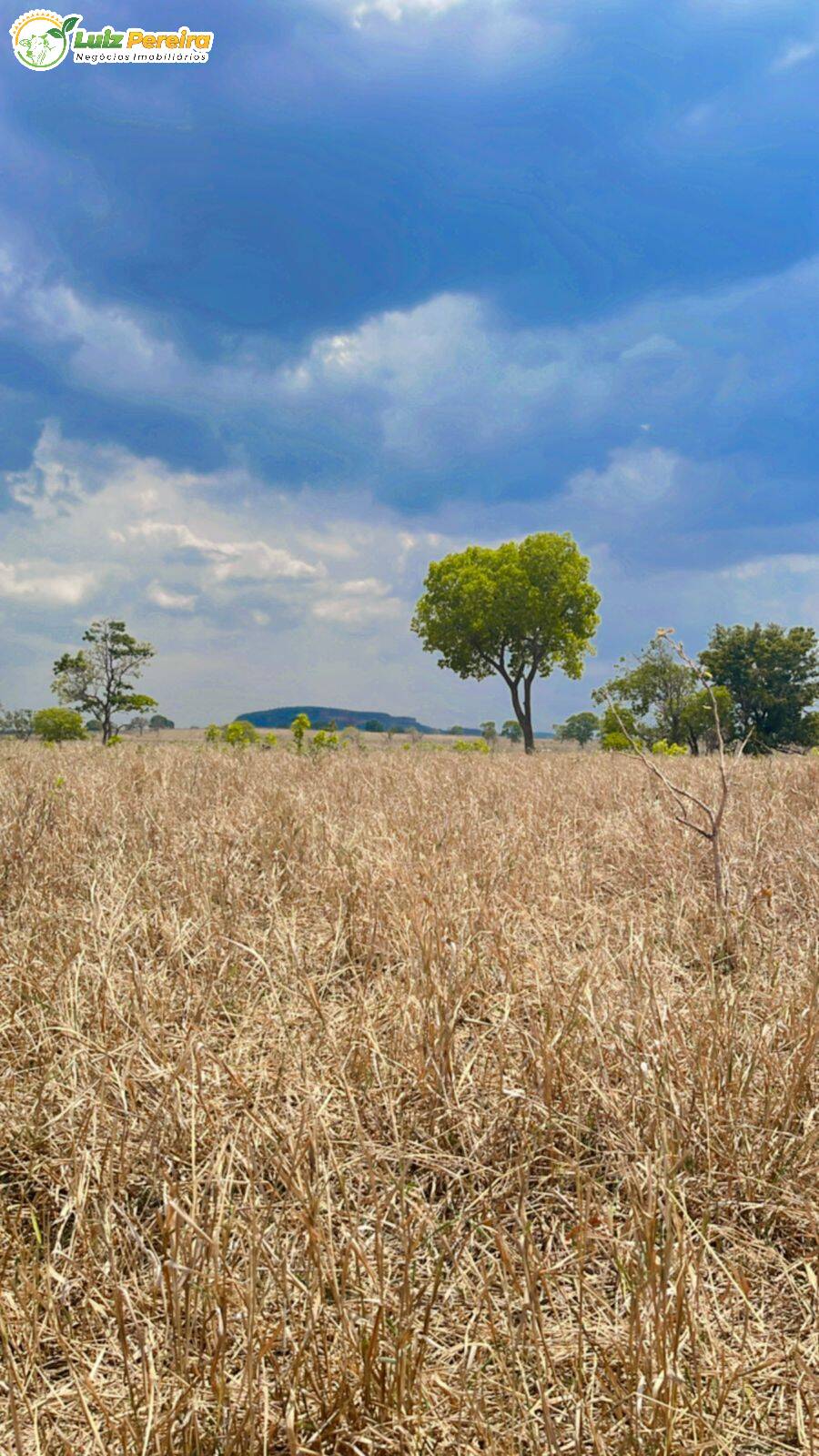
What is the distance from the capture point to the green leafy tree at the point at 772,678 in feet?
176

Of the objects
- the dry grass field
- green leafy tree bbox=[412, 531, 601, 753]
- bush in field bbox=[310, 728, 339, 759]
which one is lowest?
the dry grass field

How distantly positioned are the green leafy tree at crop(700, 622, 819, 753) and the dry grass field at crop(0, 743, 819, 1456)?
54.4 meters

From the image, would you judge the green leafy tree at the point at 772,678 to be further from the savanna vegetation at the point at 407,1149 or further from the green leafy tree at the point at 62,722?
the savanna vegetation at the point at 407,1149

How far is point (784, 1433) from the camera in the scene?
1354mm

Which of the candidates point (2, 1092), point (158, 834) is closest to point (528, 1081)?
point (2, 1092)

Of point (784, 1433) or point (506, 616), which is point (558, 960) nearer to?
point (784, 1433)

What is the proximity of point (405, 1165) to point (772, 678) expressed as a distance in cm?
5934

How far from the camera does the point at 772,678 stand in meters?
54.7

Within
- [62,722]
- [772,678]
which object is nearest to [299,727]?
[62,722]

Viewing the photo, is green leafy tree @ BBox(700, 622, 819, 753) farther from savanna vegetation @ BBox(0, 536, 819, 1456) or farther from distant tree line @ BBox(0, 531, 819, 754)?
savanna vegetation @ BBox(0, 536, 819, 1456)

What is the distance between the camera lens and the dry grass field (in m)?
1.34

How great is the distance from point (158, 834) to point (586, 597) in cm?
3908

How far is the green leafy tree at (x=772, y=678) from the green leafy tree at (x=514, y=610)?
16348mm

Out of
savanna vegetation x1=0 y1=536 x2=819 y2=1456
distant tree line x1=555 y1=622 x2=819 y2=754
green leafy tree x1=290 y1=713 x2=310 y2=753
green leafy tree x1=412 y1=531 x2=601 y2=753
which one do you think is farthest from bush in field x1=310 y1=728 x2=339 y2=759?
distant tree line x1=555 y1=622 x2=819 y2=754
